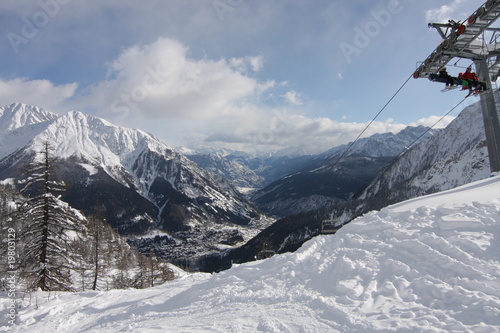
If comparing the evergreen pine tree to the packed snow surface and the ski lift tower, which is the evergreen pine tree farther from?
the ski lift tower

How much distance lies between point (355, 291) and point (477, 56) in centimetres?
1513

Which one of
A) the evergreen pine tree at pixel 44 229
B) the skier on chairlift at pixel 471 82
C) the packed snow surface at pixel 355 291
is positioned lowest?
the packed snow surface at pixel 355 291

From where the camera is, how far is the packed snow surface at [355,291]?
7.46m

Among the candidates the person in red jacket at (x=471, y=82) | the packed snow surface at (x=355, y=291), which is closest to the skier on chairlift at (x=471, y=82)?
the person in red jacket at (x=471, y=82)

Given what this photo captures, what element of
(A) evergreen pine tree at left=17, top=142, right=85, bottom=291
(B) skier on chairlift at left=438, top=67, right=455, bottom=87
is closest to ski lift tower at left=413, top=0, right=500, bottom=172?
(B) skier on chairlift at left=438, top=67, right=455, bottom=87

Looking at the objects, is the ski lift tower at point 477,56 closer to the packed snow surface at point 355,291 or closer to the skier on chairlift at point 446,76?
the skier on chairlift at point 446,76

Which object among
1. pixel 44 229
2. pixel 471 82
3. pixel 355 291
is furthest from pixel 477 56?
pixel 44 229

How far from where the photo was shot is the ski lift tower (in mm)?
14422

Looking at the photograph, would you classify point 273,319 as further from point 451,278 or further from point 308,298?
point 451,278

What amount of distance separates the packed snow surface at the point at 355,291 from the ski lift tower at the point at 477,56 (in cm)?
355

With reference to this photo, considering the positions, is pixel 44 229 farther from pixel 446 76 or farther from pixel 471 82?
pixel 471 82

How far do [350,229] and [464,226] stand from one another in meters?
4.89

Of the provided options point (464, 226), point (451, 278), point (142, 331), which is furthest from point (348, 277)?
point (142, 331)

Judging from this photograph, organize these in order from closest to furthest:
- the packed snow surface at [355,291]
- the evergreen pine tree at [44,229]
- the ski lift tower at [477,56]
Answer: the packed snow surface at [355,291], the ski lift tower at [477,56], the evergreen pine tree at [44,229]
